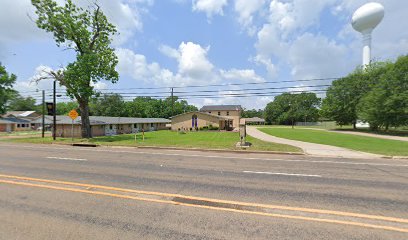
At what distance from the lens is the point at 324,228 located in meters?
3.84

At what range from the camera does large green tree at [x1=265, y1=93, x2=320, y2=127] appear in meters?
92.1

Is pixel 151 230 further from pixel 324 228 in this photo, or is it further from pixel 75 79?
pixel 75 79

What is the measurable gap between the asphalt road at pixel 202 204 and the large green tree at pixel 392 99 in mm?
31655

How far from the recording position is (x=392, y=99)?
31.5m

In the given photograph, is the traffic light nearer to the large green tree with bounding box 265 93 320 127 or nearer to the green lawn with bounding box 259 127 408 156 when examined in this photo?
the green lawn with bounding box 259 127 408 156

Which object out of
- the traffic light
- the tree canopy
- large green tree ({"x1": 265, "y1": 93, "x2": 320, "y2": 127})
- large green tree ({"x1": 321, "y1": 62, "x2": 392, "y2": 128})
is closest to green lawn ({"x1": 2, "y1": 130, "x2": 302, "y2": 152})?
the traffic light

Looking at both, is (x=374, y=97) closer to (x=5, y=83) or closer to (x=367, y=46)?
(x=367, y=46)

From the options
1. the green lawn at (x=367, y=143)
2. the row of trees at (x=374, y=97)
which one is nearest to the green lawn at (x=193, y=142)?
the green lawn at (x=367, y=143)

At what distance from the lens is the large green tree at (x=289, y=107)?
92.1 meters

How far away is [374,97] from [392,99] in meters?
3.01

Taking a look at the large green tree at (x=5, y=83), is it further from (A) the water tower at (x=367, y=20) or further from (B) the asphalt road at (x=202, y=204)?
(A) the water tower at (x=367, y=20)

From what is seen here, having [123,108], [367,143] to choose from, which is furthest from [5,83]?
[367,143]

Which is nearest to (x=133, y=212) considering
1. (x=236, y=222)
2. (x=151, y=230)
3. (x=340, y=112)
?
(x=151, y=230)

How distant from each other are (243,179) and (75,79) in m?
24.7
